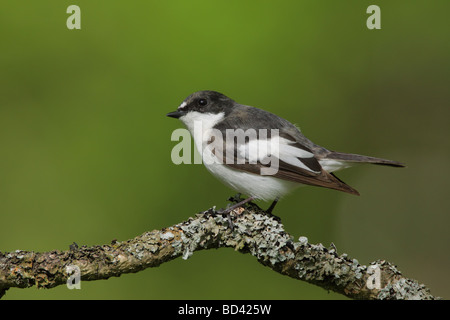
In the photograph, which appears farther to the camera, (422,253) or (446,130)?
(446,130)

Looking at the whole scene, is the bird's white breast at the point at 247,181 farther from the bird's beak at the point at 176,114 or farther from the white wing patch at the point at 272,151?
the bird's beak at the point at 176,114

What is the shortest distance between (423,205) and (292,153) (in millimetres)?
1745

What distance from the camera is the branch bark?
240 centimetres

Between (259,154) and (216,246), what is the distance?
95cm

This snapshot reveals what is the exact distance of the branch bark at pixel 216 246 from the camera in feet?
7.88

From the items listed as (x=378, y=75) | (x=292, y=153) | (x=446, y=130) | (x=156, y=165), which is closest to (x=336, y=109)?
(x=378, y=75)

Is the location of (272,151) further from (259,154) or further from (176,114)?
(176,114)

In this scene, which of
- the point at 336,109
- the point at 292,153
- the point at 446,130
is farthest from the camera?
the point at 446,130

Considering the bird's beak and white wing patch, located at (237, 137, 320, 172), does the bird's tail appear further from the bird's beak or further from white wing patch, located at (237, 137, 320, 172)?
the bird's beak

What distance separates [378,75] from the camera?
4.51 meters

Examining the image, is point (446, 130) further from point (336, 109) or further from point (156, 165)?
point (156, 165)

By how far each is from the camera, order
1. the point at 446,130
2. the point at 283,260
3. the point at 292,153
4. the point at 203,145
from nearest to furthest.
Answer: the point at 283,260 → the point at 292,153 → the point at 203,145 → the point at 446,130

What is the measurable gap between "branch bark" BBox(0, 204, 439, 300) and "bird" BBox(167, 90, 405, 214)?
1.66 feet

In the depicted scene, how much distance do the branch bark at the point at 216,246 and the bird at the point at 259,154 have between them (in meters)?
0.51
